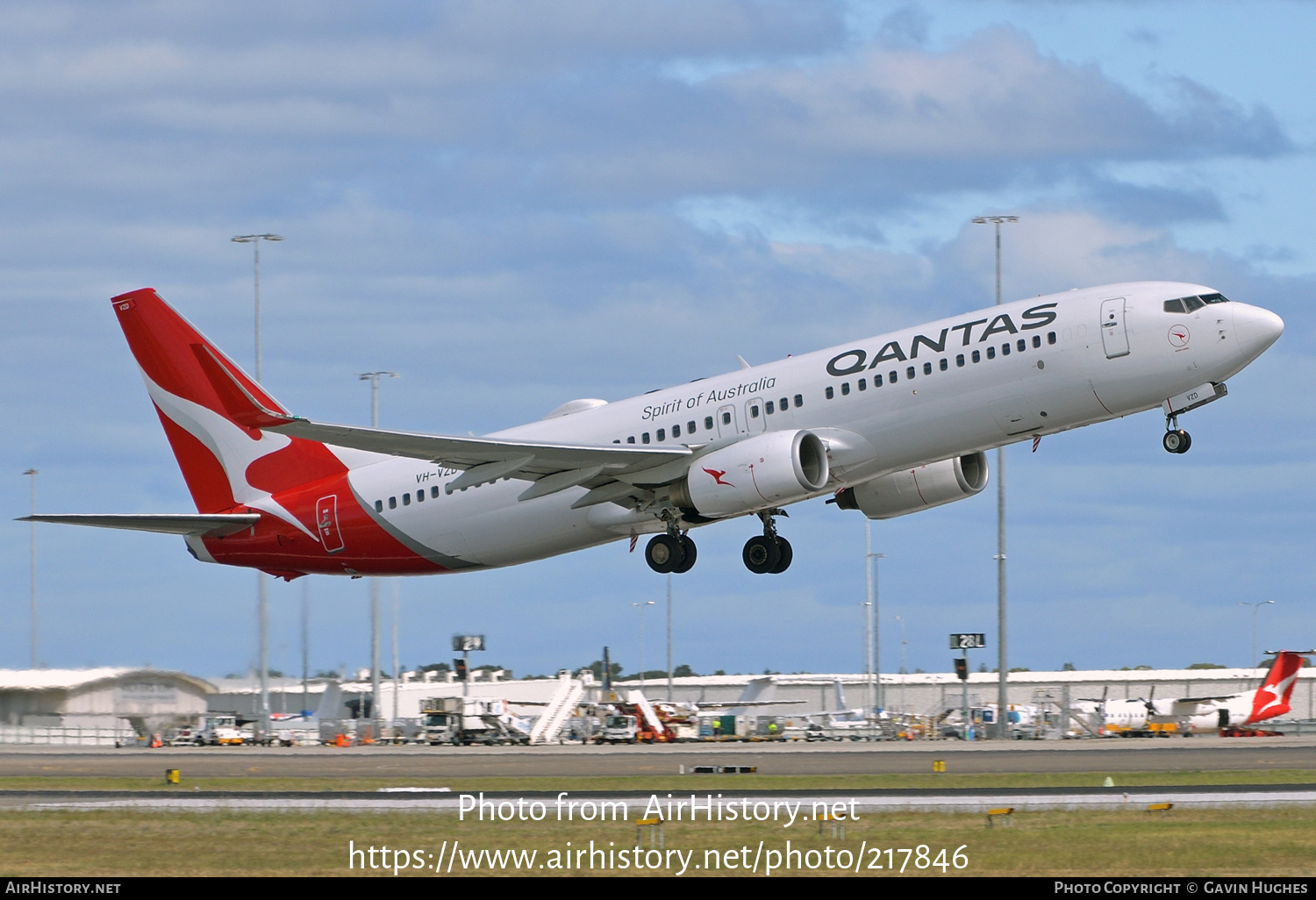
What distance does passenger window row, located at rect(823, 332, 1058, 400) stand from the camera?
37594 millimetres

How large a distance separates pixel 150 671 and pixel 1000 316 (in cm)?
4675

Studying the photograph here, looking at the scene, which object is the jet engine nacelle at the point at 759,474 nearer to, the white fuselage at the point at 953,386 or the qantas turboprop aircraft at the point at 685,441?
the qantas turboprop aircraft at the point at 685,441

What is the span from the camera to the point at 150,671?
7119cm

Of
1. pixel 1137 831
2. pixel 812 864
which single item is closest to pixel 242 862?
pixel 812 864

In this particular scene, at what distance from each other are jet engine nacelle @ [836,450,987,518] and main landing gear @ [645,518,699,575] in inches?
194

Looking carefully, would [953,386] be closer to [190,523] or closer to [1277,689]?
[190,523]

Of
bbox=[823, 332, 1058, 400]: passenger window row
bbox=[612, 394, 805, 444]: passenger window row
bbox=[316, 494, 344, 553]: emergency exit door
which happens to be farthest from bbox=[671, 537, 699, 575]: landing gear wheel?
bbox=[316, 494, 344, 553]: emergency exit door

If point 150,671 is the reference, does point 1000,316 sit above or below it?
above

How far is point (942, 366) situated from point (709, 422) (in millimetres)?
6481

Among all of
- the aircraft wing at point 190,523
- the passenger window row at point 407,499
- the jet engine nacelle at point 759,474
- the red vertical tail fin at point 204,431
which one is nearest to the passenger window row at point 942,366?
the jet engine nacelle at point 759,474

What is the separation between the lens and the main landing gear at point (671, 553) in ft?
145

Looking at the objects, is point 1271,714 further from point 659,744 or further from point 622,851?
point 622,851

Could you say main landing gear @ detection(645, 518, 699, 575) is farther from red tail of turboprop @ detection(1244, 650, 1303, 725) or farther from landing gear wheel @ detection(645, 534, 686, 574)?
red tail of turboprop @ detection(1244, 650, 1303, 725)

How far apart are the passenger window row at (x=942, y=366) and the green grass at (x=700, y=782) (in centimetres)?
975
